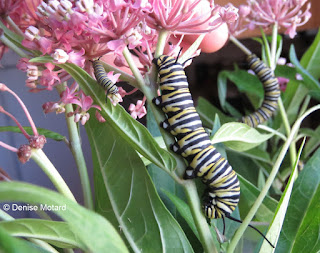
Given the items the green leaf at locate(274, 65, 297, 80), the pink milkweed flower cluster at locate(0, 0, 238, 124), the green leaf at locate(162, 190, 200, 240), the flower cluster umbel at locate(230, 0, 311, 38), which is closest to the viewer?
the pink milkweed flower cluster at locate(0, 0, 238, 124)

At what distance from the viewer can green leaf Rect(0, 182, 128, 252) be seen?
0.15m

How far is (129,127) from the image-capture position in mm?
290

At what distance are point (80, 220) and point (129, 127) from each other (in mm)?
141

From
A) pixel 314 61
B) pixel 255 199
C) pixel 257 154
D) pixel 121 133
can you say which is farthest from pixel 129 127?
pixel 314 61

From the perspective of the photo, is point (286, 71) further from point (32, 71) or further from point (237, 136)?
point (32, 71)

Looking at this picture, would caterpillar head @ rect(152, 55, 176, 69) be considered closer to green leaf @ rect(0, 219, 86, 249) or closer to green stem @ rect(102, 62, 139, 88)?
green stem @ rect(102, 62, 139, 88)

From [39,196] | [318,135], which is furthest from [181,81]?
[318,135]

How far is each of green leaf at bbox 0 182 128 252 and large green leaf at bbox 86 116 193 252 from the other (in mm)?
160

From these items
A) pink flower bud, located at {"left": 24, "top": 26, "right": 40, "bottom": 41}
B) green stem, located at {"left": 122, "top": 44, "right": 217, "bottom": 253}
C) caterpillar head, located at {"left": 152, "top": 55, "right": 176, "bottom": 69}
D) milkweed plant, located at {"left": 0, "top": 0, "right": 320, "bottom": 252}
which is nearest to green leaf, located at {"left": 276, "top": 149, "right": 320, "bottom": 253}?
milkweed plant, located at {"left": 0, "top": 0, "right": 320, "bottom": 252}

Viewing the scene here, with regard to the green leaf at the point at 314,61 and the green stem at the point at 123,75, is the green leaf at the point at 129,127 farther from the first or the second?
the green leaf at the point at 314,61

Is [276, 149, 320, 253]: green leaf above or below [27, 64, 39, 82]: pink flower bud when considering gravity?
below

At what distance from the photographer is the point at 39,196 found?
0.15 metres

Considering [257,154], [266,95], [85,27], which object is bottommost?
[257,154]

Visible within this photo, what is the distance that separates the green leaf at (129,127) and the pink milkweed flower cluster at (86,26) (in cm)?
1
